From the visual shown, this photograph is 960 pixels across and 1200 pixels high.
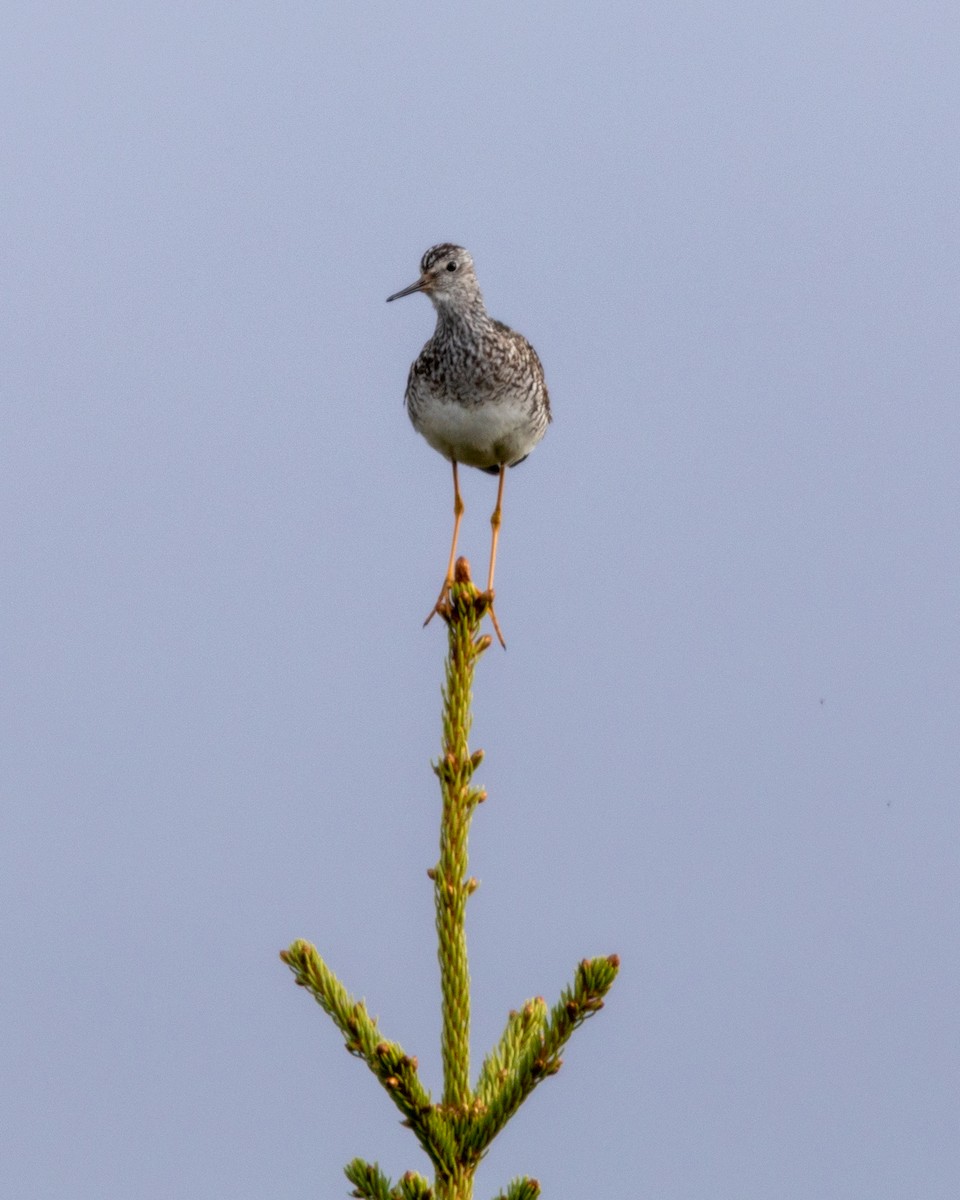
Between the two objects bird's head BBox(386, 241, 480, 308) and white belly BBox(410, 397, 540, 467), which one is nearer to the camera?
white belly BBox(410, 397, 540, 467)

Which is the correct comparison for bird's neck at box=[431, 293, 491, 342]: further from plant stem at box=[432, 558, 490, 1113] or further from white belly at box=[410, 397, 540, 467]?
plant stem at box=[432, 558, 490, 1113]

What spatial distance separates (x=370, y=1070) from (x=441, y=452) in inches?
237

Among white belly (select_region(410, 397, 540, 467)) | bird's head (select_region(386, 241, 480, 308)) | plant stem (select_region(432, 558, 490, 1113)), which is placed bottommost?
plant stem (select_region(432, 558, 490, 1113))

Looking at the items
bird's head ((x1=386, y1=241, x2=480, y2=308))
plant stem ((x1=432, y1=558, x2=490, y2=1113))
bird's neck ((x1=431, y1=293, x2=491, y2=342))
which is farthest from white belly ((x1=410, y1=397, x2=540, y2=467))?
plant stem ((x1=432, y1=558, x2=490, y2=1113))

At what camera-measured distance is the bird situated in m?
9.67

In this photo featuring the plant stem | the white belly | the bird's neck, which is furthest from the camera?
the bird's neck

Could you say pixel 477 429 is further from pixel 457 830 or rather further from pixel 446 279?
pixel 457 830

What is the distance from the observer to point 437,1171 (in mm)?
4285

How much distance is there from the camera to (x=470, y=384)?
970cm

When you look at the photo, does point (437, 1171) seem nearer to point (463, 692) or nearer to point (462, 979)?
point (462, 979)

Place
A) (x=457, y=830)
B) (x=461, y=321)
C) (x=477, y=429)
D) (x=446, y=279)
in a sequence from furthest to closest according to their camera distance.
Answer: (x=446, y=279) < (x=461, y=321) < (x=477, y=429) < (x=457, y=830)

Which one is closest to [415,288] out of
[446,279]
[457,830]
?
[446,279]

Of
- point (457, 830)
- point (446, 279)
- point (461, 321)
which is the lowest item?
point (457, 830)

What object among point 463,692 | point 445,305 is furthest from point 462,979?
point 445,305
